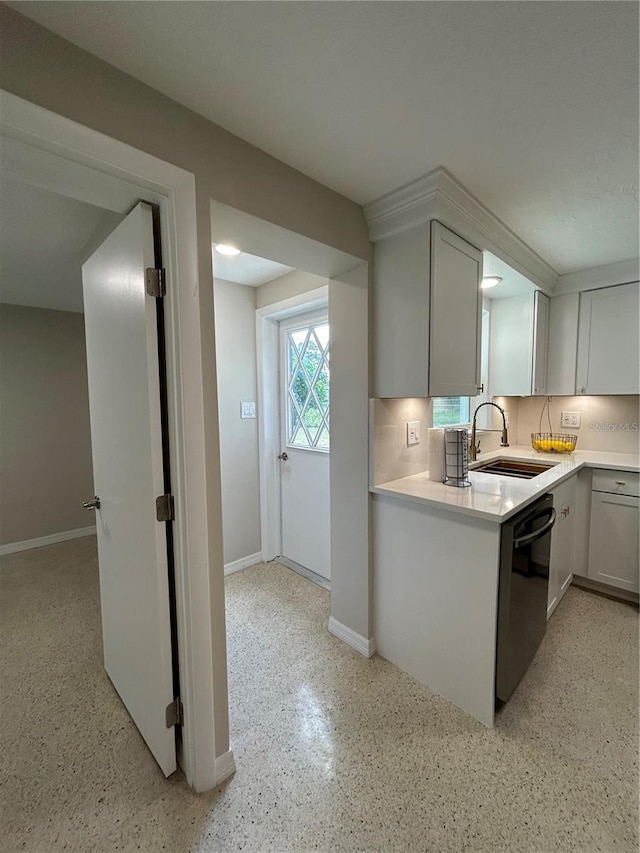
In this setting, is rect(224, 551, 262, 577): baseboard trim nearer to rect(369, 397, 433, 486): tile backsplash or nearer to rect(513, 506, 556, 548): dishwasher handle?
rect(369, 397, 433, 486): tile backsplash

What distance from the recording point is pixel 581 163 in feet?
4.53

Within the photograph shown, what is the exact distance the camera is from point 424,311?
163 centimetres

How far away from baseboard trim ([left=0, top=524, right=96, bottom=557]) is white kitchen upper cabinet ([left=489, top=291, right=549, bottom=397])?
4.36 metres

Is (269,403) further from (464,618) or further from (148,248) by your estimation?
(464,618)

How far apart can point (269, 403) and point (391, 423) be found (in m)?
1.32

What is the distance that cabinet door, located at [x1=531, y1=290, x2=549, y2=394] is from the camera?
107 inches

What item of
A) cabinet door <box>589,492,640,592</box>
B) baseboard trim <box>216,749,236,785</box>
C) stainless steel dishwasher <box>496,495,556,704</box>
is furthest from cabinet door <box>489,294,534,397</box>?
baseboard trim <box>216,749,236,785</box>

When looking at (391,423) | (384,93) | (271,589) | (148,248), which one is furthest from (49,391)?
(384,93)

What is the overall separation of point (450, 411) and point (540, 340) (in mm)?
977

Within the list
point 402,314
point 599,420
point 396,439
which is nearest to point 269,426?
point 396,439

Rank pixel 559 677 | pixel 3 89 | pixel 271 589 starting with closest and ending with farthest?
1. pixel 3 89
2. pixel 559 677
3. pixel 271 589

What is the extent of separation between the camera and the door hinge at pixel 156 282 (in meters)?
1.15

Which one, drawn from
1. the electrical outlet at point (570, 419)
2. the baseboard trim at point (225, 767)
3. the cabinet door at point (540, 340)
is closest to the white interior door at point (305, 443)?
the baseboard trim at point (225, 767)

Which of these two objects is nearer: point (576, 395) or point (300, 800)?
point (300, 800)
